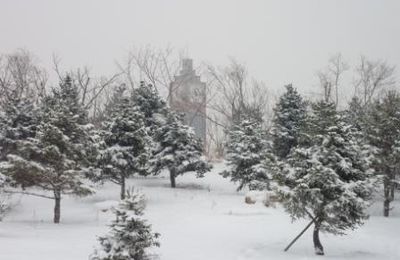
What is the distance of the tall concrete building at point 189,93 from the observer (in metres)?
49.7

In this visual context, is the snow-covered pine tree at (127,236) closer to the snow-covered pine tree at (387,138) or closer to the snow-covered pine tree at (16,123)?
the snow-covered pine tree at (387,138)

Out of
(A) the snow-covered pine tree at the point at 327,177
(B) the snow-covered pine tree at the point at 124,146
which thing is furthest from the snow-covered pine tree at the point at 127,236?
(B) the snow-covered pine tree at the point at 124,146

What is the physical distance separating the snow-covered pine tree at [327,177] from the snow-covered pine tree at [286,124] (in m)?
14.4

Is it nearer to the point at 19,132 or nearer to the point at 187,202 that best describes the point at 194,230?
the point at 187,202

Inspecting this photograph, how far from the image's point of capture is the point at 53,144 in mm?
18656

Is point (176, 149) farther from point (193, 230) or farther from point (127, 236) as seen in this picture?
point (127, 236)

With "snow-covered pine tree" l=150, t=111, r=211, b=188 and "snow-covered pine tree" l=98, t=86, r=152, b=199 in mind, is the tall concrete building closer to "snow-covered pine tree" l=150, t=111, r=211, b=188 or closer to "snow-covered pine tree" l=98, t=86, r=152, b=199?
"snow-covered pine tree" l=150, t=111, r=211, b=188

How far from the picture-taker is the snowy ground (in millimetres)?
13414

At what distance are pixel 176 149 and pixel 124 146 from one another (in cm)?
444

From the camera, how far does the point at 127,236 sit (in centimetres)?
1110

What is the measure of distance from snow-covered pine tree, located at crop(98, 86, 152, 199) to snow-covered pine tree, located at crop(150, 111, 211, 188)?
3.27 meters

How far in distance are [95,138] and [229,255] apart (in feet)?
31.2

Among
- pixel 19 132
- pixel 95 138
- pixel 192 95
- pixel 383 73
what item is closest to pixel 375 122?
pixel 95 138

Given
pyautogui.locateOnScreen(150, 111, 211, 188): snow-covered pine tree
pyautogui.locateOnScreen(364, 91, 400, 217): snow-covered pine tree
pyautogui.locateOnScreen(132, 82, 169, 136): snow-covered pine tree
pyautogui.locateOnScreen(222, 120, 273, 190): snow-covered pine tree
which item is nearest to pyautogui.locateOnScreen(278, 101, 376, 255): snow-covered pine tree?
pyautogui.locateOnScreen(364, 91, 400, 217): snow-covered pine tree
